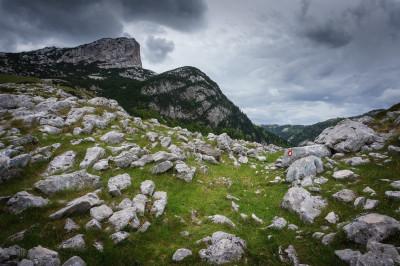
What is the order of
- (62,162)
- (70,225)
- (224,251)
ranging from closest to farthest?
(224,251) < (70,225) < (62,162)

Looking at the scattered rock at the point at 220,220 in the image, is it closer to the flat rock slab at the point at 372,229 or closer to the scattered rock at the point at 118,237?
the scattered rock at the point at 118,237

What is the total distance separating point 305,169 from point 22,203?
62.7ft

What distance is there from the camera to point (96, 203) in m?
9.24

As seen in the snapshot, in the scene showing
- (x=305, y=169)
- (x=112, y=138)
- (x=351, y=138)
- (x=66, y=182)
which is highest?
(x=112, y=138)

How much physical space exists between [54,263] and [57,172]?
9766mm

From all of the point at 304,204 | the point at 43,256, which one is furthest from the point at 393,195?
the point at 43,256

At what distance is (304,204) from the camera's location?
970 centimetres

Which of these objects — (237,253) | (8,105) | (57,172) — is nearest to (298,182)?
(237,253)

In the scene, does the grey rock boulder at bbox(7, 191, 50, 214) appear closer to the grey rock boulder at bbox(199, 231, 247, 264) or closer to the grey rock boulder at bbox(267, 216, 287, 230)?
the grey rock boulder at bbox(199, 231, 247, 264)

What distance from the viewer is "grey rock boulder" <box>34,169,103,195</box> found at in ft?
33.9

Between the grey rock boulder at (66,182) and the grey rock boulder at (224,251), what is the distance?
8630 millimetres

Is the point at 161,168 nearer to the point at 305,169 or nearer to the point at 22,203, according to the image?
the point at 22,203

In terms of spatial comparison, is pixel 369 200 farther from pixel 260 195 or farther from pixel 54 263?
pixel 54 263

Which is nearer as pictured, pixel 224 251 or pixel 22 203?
pixel 224 251
